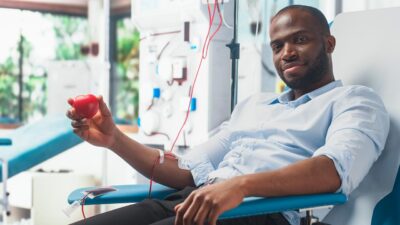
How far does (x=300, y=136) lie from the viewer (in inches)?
58.3

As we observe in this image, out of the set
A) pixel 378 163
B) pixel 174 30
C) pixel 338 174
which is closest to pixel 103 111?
pixel 338 174

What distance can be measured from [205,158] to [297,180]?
0.54 m

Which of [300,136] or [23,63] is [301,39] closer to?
[300,136]

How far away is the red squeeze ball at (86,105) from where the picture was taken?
1.41 meters

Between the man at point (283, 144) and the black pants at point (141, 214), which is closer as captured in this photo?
the man at point (283, 144)

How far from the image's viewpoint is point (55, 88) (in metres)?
4.43

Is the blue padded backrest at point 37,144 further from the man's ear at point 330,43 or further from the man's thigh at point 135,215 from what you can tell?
the man's ear at point 330,43

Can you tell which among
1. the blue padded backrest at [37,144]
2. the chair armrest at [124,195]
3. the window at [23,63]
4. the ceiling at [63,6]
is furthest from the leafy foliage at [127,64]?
the chair armrest at [124,195]

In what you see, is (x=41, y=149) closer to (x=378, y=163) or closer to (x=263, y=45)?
(x=263, y=45)

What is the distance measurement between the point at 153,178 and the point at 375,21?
881 mm

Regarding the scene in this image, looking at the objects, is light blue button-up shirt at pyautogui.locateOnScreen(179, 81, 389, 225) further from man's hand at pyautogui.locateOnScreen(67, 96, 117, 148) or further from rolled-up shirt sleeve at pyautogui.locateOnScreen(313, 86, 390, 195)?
man's hand at pyautogui.locateOnScreen(67, 96, 117, 148)

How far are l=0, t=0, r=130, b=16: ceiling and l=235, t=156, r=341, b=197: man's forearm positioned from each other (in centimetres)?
455

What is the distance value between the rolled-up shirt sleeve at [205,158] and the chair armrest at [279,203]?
51 cm

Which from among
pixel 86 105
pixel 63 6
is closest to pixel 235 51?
pixel 86 105
